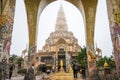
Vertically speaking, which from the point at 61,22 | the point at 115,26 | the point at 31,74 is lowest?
the point at 31,74

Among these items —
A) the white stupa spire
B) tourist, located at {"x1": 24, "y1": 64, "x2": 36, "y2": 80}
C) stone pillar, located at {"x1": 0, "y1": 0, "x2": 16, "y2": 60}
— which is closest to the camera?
stone pillar, located at {"x1": 0, "y1": 0, "x2": 16, "y2": 60}

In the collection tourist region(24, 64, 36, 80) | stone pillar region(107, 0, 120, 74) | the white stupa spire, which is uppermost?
the white stupa spire

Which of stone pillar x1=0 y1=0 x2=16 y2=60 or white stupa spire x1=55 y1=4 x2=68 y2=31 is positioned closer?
stone pillar x1=0 y1=0 x2=16 y2=60

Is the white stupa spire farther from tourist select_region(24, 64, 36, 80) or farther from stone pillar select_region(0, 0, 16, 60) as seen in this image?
stone pillar select_region(0, 0, 16, 60)

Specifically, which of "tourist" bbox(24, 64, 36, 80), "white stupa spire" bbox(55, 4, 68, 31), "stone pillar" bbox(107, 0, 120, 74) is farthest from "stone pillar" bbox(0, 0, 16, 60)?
"white stupa spire" bbox(55, 4, 68, 31)

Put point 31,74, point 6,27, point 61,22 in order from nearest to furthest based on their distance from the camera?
point 6,27 → point 31,74 → point 61,22

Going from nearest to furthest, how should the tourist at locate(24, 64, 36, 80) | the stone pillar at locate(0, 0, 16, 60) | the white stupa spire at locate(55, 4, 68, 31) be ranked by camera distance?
1. the stone pillar at locate(0, 0, 16, 60)
2. the tourist at locate(24, 64, 36, 80)
3. the white stupa spire at locate(55, 4, 68, 31)

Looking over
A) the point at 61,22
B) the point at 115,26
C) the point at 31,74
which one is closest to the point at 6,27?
the point at 31,74

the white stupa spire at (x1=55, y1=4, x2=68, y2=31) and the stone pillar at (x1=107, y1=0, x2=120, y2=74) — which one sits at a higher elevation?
the white stupa spire at (x1=55, y1=4, x2=68, y2=31)

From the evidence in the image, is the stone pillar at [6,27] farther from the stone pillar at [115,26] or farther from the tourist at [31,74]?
the stone pillar at [115,26]

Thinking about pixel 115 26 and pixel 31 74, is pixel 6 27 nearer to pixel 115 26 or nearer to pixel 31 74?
pixel 31 74

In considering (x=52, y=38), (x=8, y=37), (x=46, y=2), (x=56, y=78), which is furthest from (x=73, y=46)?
(x=8, y=37)

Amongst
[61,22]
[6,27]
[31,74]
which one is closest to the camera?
[6,27]

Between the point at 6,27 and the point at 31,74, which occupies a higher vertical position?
the point at 6,27
